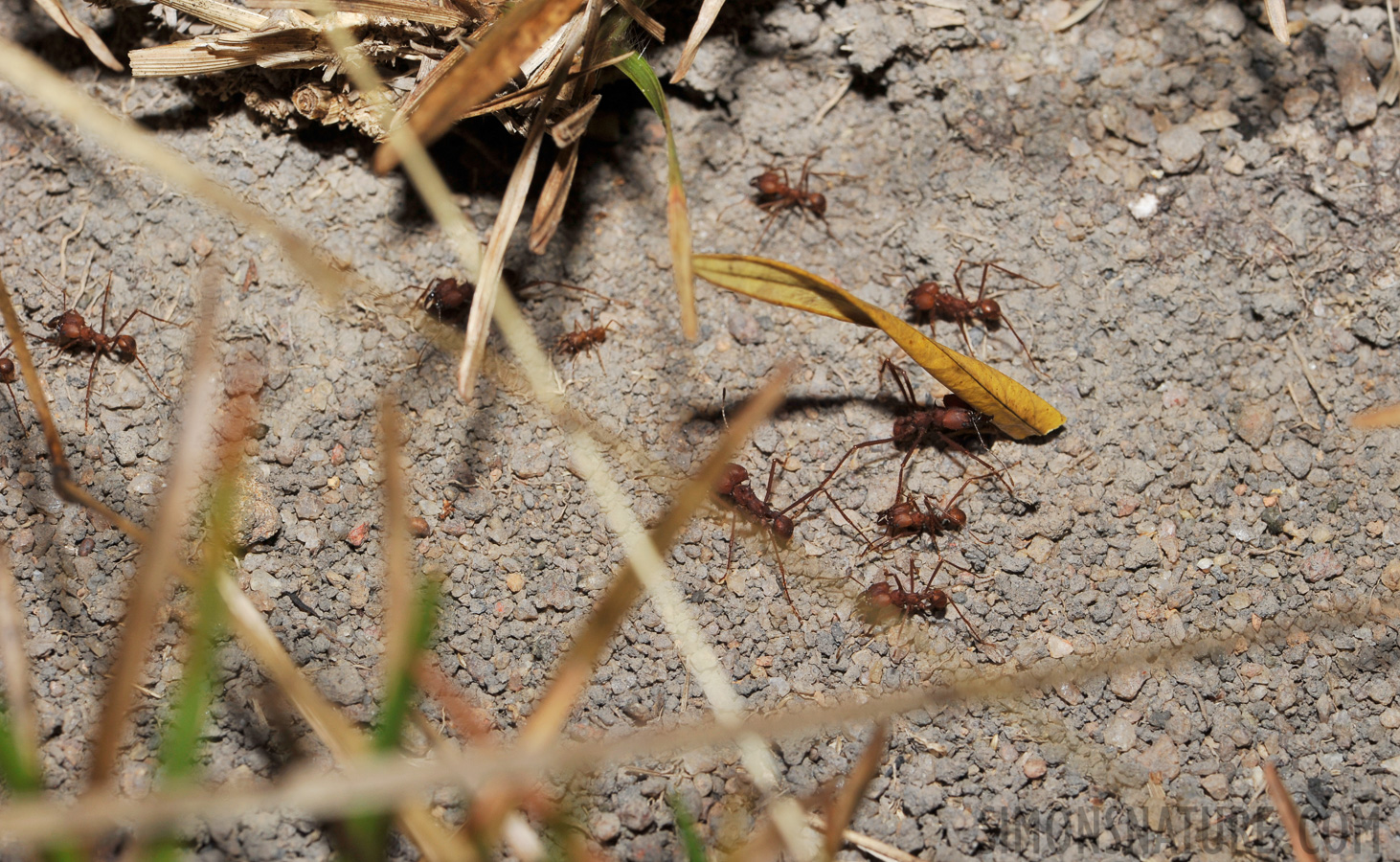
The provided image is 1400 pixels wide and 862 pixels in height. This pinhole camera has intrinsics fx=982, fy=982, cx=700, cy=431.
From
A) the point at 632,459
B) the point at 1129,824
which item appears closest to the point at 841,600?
the point at 632,459

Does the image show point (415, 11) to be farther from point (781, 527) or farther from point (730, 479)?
point (781, 527)

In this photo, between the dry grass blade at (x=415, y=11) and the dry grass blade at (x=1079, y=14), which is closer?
the dry grass blade at (x=415, y=11)

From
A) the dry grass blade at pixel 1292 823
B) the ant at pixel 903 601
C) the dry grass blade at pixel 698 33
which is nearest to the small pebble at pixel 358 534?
the ant at pixel 903 601

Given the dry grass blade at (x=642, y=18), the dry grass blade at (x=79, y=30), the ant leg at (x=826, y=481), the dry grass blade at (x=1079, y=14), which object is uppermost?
the dry grass blade at (x=79, y=30)

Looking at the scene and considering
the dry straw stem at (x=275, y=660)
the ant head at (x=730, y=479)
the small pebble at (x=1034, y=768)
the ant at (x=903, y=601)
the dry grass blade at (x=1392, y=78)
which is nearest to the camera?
the dry straw stem at (x=275, y=660)

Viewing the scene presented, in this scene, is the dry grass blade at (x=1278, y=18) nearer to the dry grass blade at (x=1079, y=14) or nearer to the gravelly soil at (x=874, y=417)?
the gravelly soil at (x=874, y=417)

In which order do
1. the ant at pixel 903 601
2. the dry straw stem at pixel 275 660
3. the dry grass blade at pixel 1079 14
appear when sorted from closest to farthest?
the dry straw stem at pixel 275 660
the ant at pixel 903 601
the dry grass blade at pixel 1079 14

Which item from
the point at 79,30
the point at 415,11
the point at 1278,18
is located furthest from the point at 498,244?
the point at 1278,18
